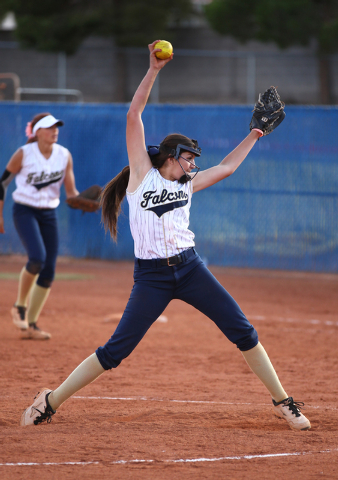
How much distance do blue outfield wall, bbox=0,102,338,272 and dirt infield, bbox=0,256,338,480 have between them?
260 centimetres

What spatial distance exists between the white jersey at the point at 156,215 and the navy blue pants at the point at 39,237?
2.91 meters

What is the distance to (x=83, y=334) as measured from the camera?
7762 mm

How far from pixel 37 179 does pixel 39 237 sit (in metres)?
0.64

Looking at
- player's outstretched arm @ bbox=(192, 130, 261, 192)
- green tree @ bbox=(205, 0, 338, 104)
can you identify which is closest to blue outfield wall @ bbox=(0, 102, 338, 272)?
player's outstretched arm @ bbox=(192, 130, 261, 192)

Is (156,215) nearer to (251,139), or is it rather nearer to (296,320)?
→ (251,139)

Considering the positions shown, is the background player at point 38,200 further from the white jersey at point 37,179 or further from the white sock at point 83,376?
the white sock at point 83,376

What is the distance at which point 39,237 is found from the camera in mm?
7133

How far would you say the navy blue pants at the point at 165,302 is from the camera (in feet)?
14.2

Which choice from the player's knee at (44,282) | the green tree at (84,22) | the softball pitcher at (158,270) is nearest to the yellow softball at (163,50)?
the softball pitcher at (158,270)

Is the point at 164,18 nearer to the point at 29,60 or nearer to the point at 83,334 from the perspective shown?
the point at 29,60

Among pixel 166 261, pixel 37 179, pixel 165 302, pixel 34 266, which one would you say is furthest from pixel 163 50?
pixel 34 266

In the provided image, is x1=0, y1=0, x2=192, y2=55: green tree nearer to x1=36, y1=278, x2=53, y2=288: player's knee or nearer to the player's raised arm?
x1=36, y1=278, x2=53, y2=288: player's knee

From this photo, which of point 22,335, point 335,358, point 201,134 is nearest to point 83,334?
point 22,335

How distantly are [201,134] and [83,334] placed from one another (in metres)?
6.33
